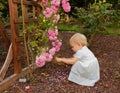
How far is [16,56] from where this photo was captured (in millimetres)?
4180

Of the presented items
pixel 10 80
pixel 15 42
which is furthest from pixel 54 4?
pixel 10 80

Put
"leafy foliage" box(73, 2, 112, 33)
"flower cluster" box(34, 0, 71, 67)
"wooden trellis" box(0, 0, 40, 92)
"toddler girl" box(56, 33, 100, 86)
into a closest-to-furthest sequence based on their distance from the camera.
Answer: "flower cluster" box(34, 0, 71, 67)
"wooden trellis" box(0, 0, 40, 92)
"toddler girl" box(56, 33, 100, 86)
"leafy foliage" box(73, 2, 112, 33)

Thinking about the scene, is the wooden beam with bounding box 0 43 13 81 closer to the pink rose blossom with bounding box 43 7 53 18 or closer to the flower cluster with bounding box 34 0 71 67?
the flower cluster with bounding box 34 0 71 67

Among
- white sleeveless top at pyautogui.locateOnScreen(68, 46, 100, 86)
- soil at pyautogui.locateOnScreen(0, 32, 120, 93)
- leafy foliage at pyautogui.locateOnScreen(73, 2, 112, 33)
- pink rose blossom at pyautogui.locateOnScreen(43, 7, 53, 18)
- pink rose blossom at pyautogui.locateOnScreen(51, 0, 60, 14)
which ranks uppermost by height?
pink rose blossom at pyautogui.locateOnScreen(51, 0, 60, 14)

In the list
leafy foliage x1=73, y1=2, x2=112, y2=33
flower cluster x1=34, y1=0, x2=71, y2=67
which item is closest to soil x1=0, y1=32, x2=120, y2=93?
flower cluster x1=34, y1=0, x2=71, y2=67

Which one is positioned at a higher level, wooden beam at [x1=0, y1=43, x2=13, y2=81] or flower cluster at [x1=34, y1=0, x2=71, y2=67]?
flower cluster at [x1=34, y1=0, x2=71, y2=67]

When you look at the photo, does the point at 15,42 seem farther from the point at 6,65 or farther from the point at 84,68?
the point at 84,68

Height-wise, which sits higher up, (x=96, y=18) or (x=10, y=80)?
(x=96, y=18)

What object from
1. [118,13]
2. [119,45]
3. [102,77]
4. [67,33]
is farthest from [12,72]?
[118,13]

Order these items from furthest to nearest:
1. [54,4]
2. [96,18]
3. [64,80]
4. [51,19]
Result: [96,18], [64,80], [51,19], [54,4]

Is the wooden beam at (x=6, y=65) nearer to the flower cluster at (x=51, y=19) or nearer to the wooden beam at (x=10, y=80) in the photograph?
the wooden beam at (x=10, y=80)

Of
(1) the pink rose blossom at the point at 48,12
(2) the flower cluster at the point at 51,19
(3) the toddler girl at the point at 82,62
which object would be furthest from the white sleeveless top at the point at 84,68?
(1) the pink rose blossom at the point at 48,12

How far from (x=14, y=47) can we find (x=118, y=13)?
4844mm

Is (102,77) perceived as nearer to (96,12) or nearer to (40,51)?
(40,51)
